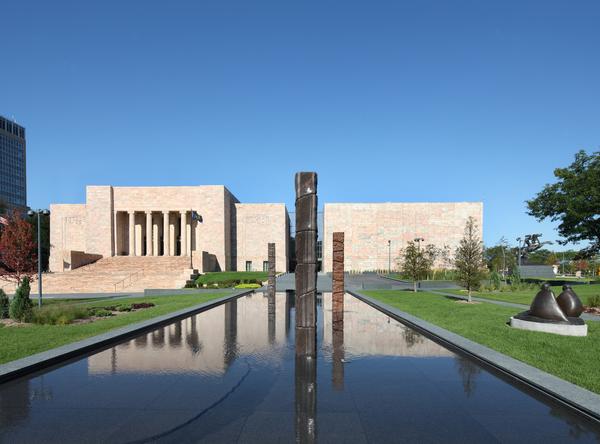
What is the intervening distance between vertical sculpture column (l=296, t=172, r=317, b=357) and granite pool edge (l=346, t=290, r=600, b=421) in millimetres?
3931

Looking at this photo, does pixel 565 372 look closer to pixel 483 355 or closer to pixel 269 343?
pixel 483 355

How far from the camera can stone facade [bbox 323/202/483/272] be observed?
6506cm

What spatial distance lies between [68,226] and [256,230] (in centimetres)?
2841

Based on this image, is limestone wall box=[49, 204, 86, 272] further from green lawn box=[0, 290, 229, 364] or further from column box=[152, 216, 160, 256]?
green lawn box=[0, 290, 229, 364]

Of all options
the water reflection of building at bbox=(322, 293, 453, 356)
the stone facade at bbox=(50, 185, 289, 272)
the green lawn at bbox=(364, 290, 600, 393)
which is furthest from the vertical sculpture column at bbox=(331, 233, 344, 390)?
the stone facade at bbox=(50, 185, 289, 272)

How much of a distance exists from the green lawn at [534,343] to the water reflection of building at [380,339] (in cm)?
134

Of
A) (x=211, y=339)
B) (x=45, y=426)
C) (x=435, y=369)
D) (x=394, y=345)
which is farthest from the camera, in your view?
(x=211, y=339)

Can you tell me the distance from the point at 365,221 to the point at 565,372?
2313 inches

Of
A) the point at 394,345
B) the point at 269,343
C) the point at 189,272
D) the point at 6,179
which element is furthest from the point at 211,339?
the point at 6,179

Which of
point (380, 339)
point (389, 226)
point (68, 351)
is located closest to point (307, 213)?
point (380, 339)

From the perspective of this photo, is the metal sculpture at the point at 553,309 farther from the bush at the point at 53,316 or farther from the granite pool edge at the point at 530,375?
the bush at the point at 53,316

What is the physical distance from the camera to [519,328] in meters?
12.2

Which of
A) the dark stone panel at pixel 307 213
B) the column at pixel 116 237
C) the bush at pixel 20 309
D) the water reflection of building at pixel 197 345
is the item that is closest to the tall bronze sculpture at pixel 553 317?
the water reflection of building at pixel 197 345

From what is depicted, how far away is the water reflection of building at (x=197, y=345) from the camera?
8.39 m
